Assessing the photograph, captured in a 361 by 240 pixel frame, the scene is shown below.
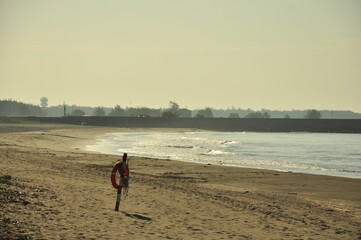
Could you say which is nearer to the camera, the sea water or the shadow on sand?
the shadow on sand

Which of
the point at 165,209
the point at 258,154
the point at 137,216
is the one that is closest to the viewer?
the point at 137,216

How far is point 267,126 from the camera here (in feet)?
531

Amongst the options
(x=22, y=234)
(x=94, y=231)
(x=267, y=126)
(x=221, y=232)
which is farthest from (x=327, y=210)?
(x=267, y=126)

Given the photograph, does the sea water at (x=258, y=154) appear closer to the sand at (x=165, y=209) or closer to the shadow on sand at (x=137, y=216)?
the sand at (x=165, y=209)

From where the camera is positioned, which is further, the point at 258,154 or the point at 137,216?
the point at 258,154

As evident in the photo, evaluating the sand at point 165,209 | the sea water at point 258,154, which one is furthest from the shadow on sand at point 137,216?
the sea water at point 258,154

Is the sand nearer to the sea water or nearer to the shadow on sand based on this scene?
the shadow on sand

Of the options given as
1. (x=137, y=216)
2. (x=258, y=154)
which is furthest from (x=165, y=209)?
(x=258, y=154)

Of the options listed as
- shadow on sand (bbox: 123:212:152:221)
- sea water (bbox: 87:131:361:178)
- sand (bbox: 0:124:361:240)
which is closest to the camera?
sand (bbox: 0:124:361:240)

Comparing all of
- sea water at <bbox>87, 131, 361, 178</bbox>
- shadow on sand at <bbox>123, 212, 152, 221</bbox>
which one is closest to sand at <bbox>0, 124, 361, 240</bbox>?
shadow on sand at <bbox>123, 212, 152, 221</bbox>

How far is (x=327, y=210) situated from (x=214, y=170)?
12363mm

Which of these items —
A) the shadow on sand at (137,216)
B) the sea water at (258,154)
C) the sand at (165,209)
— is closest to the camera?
the sand at (165,209)

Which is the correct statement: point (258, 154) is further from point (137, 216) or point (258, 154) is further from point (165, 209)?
point (137, 216)

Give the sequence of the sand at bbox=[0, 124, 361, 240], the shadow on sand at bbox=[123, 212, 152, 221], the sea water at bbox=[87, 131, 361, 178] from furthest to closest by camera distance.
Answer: the sea water at bbox=[87, 131, 361, 178] < the shadow on sand at bbox=[123, 212, 152, 221] < the sand at bbox=[0, 124, 361, 240]
